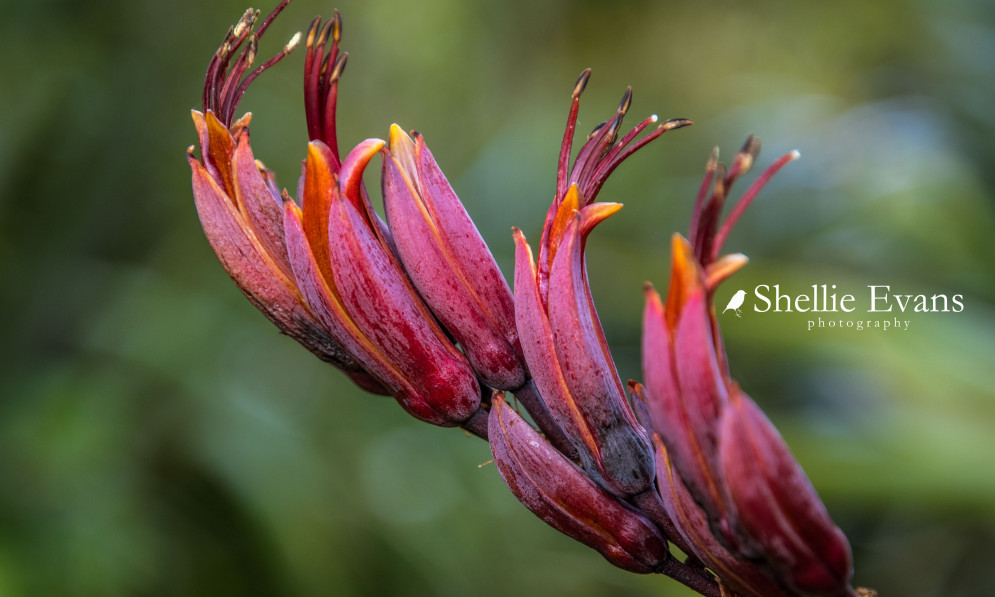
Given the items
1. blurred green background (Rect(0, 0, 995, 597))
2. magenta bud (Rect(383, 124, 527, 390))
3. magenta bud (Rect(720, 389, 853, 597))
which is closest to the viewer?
magenta bud (Rect(720, 389, 853, 597))

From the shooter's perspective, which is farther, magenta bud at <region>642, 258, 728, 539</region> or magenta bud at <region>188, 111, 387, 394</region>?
magenta bud at <region>188, 111, 387, 394</region>

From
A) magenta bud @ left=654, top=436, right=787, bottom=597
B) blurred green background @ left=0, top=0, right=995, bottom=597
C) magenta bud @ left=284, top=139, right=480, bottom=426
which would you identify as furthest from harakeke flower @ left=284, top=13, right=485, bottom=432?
blurred green background @ left=0, top=0, right=995, bottom=597

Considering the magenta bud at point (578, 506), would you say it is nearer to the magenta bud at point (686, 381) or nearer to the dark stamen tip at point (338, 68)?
the magenta bud at point (686, 381)

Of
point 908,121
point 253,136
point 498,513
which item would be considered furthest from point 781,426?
point 253,136

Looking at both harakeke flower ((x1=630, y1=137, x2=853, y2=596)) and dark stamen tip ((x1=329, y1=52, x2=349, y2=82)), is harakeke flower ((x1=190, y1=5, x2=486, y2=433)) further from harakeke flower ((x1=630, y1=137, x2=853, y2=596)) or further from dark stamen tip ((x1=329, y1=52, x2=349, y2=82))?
harakeke flower ((x1=630, y1=137, x2=853, y2=596))

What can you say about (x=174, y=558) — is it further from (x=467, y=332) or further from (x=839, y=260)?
(x=839, y=260)

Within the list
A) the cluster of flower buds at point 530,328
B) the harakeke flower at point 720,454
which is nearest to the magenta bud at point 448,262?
the cluster of flower buds at point 530,328
